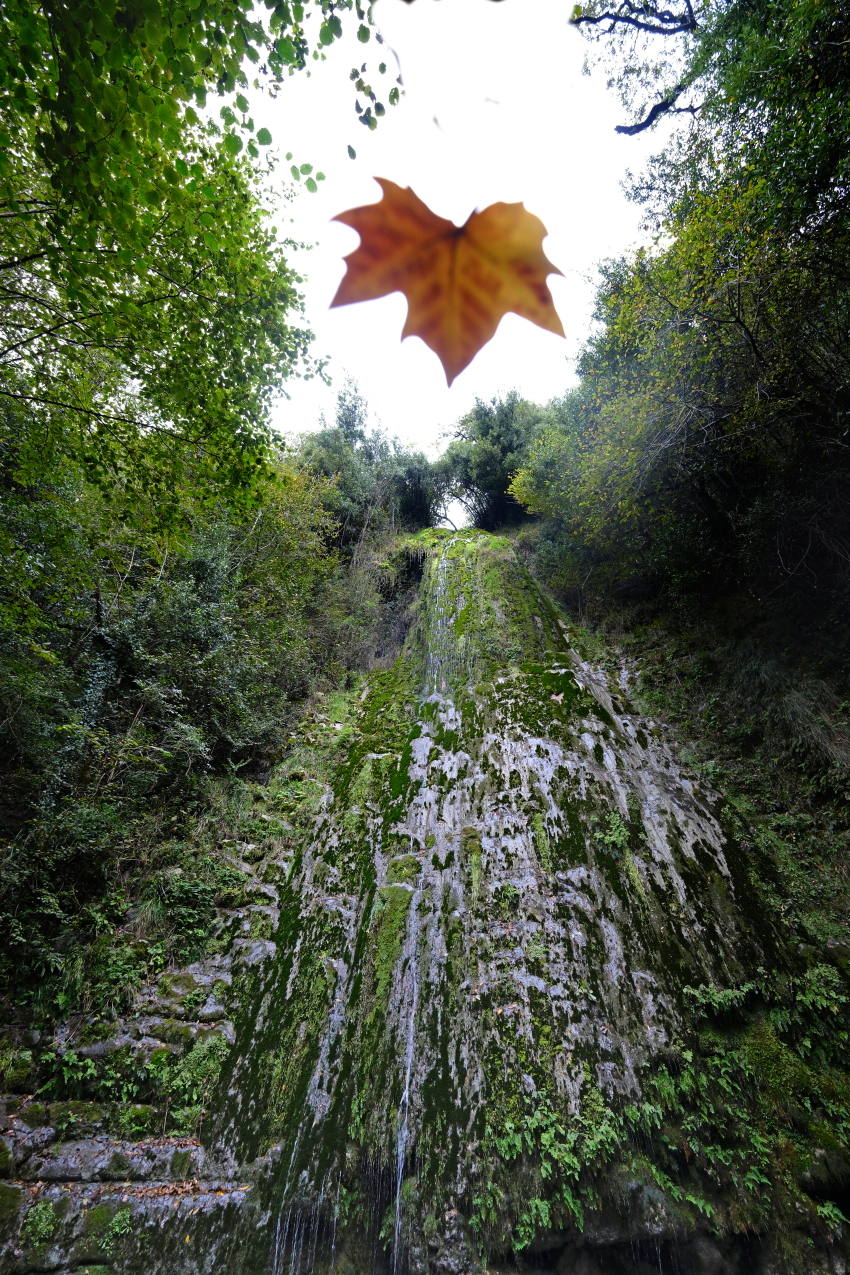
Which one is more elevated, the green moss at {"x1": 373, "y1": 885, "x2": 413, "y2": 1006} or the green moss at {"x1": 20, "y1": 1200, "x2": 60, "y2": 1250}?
the green moss at {"x1": 373, "y1": 885, "x2": 413, "y2": 1006}

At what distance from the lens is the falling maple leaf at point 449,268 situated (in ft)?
4.42

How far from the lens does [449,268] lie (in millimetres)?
1420

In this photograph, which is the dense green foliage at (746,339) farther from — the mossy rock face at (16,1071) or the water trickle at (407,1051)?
the mossy rock face at (16,1071)

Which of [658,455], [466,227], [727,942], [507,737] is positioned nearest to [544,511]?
[658,455]

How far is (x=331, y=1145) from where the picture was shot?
3.07 m

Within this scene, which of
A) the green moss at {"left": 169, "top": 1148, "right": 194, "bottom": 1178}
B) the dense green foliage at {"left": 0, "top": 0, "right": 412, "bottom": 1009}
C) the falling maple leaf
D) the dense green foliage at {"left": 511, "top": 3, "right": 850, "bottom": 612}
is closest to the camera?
the falling maple leaf

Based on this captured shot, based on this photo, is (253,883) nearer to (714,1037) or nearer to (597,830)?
(597,830)

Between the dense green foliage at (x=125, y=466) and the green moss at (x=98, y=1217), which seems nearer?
the dense green foliage at (x=125, y=466)

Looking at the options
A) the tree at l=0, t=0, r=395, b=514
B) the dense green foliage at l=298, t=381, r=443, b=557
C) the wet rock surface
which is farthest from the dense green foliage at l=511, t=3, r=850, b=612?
the dense green foliage at l=298, t=381, r=443, b=557

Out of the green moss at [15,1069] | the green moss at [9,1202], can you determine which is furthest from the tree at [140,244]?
the green moss at [9,1202]

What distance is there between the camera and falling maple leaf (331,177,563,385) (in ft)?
4.42

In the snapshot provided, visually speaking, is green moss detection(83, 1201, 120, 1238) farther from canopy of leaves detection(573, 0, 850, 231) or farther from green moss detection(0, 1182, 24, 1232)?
canopy of leaves detection(573, 0, 850, 231)

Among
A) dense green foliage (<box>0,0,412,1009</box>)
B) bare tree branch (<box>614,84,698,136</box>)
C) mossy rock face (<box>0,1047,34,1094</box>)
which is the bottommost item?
mossy rock face (<box>0,1047,34,1094</box>)

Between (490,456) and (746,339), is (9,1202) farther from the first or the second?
(490,456)
